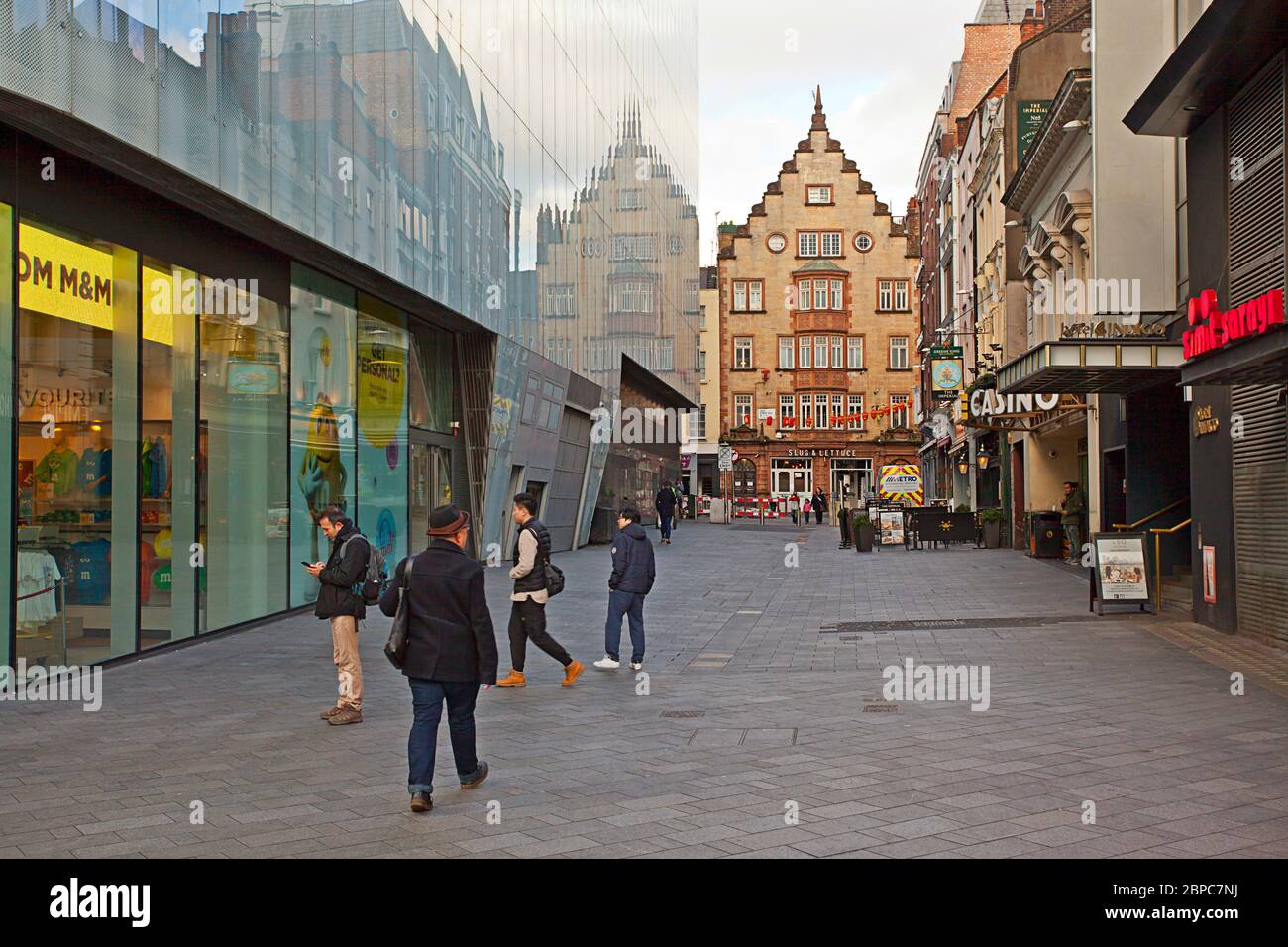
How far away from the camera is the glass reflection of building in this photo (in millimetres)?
11492

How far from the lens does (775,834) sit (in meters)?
6.32

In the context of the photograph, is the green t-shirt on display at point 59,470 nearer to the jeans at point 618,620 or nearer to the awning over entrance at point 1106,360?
the jeans at point 618,620

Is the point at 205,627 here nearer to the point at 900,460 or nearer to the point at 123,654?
the point at 123,654

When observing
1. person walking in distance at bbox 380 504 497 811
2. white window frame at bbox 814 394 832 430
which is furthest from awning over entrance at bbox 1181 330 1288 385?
white window frame at bbox 814 394 832 430

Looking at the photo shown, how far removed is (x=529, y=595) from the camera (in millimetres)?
11781

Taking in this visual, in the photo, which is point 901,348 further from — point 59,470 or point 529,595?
point 59,470

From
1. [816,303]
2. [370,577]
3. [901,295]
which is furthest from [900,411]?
[370,577]

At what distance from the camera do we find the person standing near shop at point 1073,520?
2797cm

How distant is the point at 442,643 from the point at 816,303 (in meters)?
68.4

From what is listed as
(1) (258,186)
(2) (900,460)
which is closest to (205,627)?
(1) (258,186)

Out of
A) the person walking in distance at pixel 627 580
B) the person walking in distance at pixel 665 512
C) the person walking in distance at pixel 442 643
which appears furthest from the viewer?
the person walking in distance at pixel 665 512

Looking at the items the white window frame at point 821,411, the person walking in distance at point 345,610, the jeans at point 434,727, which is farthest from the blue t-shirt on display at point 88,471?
the white window frame at point 821,411

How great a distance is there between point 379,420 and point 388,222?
365 centimetres

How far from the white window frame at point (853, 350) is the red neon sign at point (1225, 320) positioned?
194 feet
